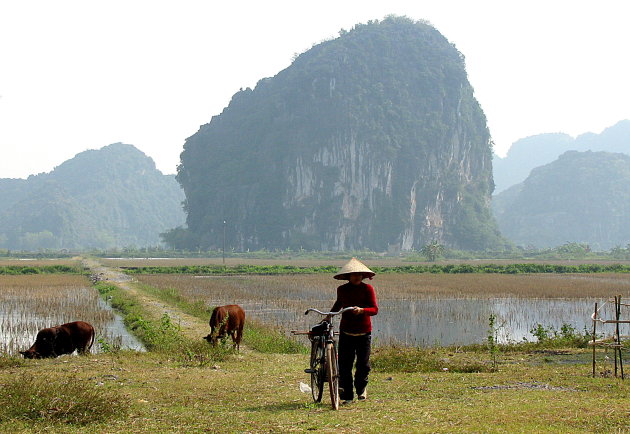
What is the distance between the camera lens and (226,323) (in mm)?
9977

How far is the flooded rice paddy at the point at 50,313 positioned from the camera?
473 inches

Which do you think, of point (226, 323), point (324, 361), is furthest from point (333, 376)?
point (226, 323)

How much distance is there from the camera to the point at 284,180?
106 meters

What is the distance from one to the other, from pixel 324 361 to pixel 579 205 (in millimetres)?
145628

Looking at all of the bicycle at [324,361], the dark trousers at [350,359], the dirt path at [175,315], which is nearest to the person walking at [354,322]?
the dark trousers at [350,359]

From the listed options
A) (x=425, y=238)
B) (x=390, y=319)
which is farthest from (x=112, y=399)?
(x=425, y=238)

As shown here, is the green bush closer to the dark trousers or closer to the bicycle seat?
the bicycle seat

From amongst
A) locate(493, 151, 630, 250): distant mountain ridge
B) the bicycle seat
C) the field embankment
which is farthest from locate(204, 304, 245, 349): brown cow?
locate(493, 151, 630, 250): distant mountain ridge

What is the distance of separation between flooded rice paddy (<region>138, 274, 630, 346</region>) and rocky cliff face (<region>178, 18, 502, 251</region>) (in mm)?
68074

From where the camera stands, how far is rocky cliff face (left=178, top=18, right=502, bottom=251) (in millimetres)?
100812

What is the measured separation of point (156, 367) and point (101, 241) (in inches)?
6209

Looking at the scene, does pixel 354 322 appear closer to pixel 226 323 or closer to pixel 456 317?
pixel 226 323

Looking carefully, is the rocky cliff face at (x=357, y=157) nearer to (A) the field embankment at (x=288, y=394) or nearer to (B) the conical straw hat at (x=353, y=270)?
(A) the field embankment at (x=288, y=394)

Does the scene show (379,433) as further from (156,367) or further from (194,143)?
(194,143)
